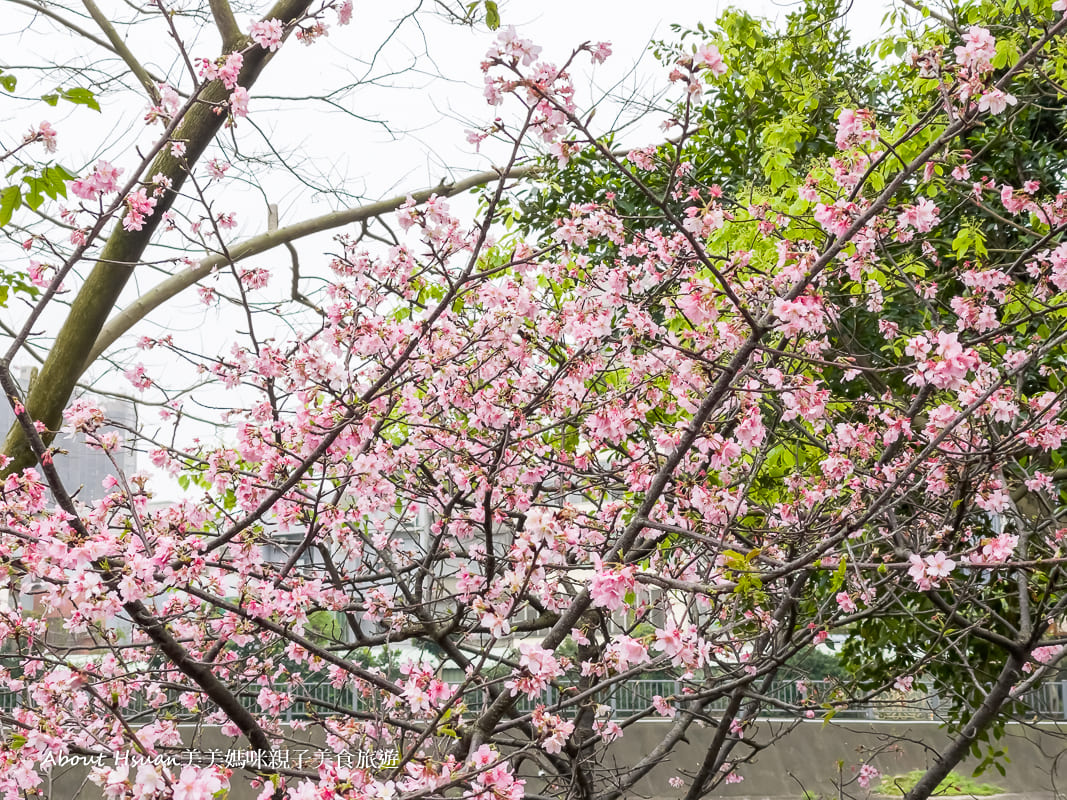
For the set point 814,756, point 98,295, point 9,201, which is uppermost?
point 98,295

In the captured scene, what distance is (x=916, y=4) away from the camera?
17.2 feet

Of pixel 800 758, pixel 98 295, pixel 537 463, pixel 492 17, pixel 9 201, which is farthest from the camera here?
pixel 800 758

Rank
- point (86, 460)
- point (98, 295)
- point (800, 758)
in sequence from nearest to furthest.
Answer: point (98, 295)
point (86, 460)
point (800, 758)

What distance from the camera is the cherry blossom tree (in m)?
1.90

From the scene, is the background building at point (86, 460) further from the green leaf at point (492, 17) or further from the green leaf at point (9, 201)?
the green leaf at point (492, 17)

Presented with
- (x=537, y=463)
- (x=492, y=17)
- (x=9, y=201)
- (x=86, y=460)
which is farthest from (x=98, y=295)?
(x=492, y=17)

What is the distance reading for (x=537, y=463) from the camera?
334 centimetres

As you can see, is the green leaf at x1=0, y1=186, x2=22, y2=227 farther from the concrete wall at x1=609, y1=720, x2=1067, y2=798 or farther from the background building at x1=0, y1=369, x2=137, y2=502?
the concrete wall at x1=609, y1=720, x2=1067, y2=798

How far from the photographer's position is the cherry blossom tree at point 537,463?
6.22 feet

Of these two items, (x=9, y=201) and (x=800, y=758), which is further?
(x=800, y=758)

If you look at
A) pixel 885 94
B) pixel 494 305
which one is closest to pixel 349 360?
pixel 494 305

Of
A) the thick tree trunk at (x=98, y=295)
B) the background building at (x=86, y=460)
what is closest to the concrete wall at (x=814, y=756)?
the background building at (x=86, y=460)

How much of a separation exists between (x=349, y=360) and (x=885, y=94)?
14.2ft

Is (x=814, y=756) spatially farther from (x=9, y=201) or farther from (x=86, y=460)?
(x=9, y=201)
